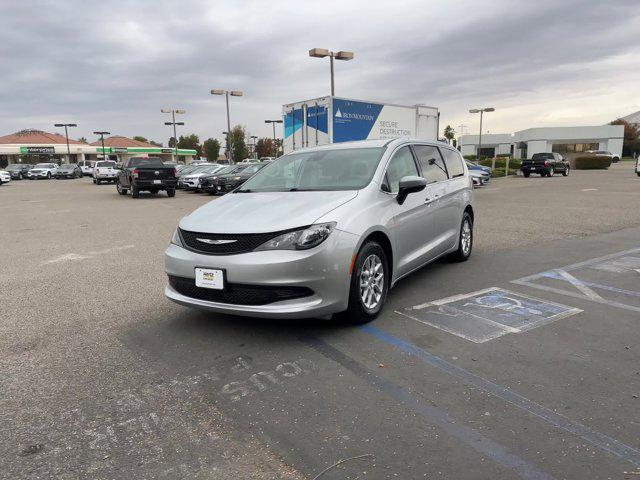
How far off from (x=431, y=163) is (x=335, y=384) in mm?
3635

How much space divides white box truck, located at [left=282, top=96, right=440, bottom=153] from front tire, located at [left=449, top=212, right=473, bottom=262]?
25.2 feet

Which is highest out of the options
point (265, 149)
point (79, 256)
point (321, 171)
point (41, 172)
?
point (265, 149)

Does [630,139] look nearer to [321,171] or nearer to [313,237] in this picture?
[321,171]

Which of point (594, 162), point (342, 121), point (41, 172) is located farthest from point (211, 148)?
point (342, 121)

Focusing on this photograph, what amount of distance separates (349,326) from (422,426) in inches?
65.4

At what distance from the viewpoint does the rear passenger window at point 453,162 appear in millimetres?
6738

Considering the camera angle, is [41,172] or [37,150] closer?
[41,172]

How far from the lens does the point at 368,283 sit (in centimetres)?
447

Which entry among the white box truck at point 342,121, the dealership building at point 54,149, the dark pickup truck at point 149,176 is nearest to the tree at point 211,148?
the dealership building at point 54,149

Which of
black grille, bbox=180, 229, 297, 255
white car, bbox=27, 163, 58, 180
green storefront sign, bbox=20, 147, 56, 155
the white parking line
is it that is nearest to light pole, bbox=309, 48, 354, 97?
the white parking line

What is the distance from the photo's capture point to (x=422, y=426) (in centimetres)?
285

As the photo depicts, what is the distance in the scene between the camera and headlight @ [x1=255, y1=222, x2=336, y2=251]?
3.90m

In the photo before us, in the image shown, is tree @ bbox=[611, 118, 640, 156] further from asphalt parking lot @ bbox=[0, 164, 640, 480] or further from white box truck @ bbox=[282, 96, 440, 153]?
asphalt parking lot @ bbox=[0, 164, 640, 480]

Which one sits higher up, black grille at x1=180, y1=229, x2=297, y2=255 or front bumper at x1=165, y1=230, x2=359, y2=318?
black grille at x1=180, y1=229, x2=297, y2=255
